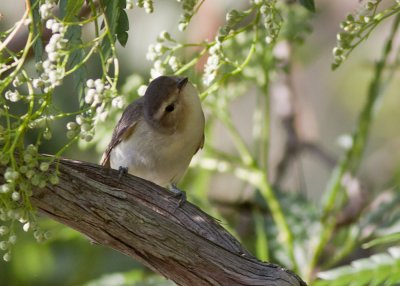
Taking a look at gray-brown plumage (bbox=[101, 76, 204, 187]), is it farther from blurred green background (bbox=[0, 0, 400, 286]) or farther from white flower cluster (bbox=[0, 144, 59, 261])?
white flower cluster (bbox=[0, 144, 59, 261])

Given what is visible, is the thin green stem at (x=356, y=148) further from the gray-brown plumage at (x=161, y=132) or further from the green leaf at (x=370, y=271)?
the green leaf at (x=370, y=271)

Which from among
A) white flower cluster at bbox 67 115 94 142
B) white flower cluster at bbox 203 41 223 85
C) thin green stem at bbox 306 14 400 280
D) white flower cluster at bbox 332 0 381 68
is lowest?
white flower cluster at bbox 67 115 94 142

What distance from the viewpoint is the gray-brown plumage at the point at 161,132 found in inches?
113

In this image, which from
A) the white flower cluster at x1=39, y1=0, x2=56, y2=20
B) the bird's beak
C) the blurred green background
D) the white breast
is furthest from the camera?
the blurred green background

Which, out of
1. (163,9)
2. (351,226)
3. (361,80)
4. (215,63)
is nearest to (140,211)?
(215,63)

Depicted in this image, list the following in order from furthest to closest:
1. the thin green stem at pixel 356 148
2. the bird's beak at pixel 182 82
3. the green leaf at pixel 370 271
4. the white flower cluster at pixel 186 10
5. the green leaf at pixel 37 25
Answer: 1. the thin green stem at pixel 356 148
2. the bird's beak at pixel 182 82
3. the green leaf at pixel 370 271
4. the white flower cluster at pixel 186 10
5. the green leaf at pixel 37 25

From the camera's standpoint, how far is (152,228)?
231 centimetres

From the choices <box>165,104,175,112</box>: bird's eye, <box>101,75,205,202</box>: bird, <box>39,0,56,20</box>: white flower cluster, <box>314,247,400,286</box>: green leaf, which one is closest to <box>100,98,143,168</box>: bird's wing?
<box>101,75,205,202</box>: bird

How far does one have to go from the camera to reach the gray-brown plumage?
9.45 ft

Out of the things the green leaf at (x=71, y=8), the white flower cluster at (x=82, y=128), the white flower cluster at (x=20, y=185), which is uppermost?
the green leaf at (x=71, y=8)

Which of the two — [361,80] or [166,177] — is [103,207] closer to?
[166,177]

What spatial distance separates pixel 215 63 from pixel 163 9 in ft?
9.72

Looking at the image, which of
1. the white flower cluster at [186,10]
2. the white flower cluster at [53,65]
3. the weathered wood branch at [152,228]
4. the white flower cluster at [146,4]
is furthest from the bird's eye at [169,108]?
the white flower cluster at [53,65]

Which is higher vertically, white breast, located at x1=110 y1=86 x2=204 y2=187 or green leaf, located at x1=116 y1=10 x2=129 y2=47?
white breast, located at x1=110 y1=86 x2=204 y2=187
